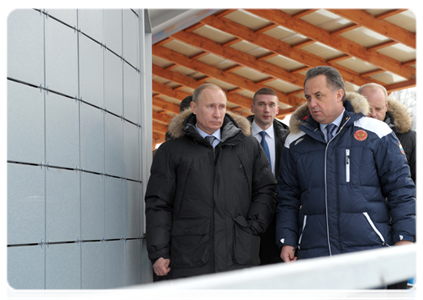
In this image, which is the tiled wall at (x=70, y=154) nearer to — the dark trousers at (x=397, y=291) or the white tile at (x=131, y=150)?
the white tile at (x=131, y=150)

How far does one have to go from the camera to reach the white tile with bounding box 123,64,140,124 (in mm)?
3478

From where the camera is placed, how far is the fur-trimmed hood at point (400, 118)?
11.9 ft

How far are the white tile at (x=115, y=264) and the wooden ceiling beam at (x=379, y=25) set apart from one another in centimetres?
714

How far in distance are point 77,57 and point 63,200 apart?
30.9 inches

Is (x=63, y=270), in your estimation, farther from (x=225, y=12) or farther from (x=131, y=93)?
(x=225, y=12)

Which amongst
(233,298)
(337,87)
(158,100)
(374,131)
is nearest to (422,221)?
(374,131)

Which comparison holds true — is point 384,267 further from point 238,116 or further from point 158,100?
point 158,100

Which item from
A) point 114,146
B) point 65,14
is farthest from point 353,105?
point 65,14

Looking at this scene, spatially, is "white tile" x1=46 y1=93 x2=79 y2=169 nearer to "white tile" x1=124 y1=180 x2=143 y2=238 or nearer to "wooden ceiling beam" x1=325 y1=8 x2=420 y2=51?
"white tile" x1=124 y1=180 x2=143 y2=238

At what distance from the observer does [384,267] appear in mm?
683

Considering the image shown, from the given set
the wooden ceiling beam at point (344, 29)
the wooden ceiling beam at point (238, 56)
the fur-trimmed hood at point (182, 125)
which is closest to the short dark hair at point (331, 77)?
the fur-trimmed hood at point (182, 125)

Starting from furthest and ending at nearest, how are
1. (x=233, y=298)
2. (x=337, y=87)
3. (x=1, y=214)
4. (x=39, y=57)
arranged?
(x=337, y=87), (x=39, y=57), (x=1, y=214), (x=233, y=298)

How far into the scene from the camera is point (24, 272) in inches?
89.6

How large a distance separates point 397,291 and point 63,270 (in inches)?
78.7
